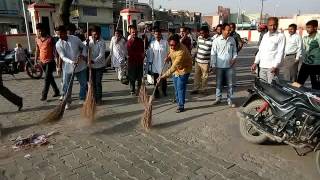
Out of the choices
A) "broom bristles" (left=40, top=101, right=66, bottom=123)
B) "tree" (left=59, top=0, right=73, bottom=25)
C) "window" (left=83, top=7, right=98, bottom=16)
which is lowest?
"broom bristles" (left=40, top=101, right=66, bottom=123)

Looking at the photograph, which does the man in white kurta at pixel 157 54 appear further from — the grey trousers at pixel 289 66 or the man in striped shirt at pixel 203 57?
the grey trousers at pixel 289 66

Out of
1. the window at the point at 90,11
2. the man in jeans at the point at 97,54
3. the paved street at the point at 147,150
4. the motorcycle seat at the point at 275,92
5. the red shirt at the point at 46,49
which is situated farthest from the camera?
the window at the point at 90,11

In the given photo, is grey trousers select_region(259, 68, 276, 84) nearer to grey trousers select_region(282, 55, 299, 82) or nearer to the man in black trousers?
grey trousers select_region(282, 55, 299, 82)

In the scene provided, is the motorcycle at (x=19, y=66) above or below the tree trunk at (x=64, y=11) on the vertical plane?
below

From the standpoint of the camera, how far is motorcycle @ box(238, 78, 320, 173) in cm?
402

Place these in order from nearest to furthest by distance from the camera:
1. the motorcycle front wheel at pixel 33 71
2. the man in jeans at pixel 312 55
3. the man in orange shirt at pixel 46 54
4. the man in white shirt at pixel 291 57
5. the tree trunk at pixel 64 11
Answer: the man in jeans at pixel 312 55, the man in white shirt at pixel 291 57, the man in orange shirt at pixel 46 54, the motorcycle front wheel at pixel 33 71, the tree trunk at pixel 64 11

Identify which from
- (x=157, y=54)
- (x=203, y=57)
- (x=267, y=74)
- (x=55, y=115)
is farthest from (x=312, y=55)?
(x=55, y=115)

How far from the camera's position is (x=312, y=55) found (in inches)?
268

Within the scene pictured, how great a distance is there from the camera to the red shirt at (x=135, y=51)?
7973mm

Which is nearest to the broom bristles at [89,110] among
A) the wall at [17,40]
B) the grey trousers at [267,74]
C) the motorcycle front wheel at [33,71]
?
the grey trousers at [267,74]

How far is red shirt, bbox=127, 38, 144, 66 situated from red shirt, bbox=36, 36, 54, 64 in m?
1.91

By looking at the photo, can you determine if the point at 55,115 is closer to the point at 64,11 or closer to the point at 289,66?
the point at 289,66

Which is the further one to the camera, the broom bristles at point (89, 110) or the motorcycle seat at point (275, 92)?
the broom bristles at point (89, 110)

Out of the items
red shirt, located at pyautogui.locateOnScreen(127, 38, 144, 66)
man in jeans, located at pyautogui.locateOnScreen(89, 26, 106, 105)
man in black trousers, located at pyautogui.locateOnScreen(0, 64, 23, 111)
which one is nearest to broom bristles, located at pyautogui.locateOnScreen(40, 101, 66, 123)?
man in black trousers, located at pyautogui.locateOnScreen(0, 64, 23, 111)
